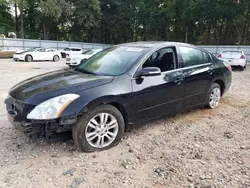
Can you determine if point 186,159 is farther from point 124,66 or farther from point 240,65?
point 240,65

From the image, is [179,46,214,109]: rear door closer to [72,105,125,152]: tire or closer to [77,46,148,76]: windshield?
[77,46,148,76]: windshield

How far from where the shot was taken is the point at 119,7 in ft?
111

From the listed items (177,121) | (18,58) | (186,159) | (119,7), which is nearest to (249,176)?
(186,159)

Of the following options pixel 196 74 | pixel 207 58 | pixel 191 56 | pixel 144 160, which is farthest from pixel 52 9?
pixel 144 160

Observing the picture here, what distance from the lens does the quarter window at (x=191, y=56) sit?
3854mm

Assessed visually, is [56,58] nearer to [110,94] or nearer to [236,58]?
[236,58]

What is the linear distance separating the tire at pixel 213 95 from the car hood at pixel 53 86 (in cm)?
237

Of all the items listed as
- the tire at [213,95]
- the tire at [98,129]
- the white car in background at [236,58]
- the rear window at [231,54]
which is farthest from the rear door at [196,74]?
the rear window at [231,54]

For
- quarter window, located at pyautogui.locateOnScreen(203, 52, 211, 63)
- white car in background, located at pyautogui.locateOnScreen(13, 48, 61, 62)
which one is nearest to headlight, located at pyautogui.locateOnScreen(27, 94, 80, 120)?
quarter window, located at pyautogui.locateOnScreen(203, 52, 211, 63)

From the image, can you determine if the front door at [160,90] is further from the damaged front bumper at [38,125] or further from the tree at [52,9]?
the tree at [52,9]

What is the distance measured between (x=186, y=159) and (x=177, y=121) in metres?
1.28

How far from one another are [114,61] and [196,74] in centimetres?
Answer: 152

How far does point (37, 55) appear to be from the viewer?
56.1ft

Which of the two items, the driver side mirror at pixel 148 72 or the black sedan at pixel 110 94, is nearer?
the black sedan at pixel 110 94
